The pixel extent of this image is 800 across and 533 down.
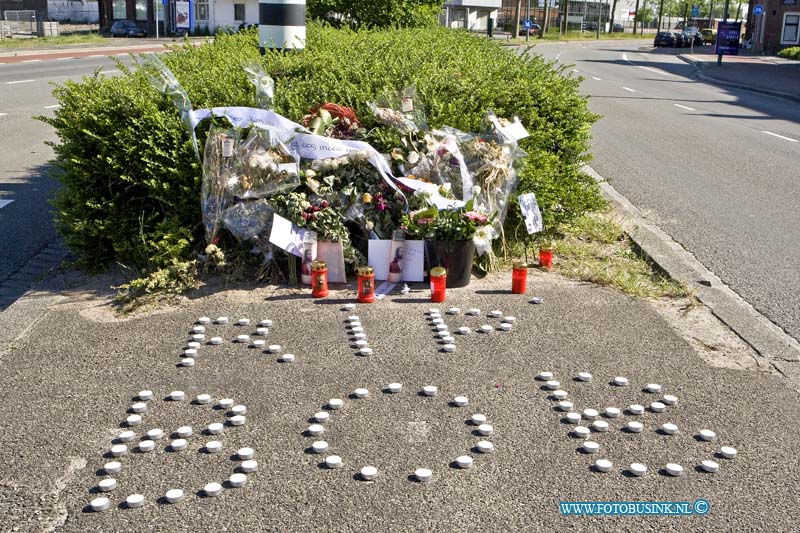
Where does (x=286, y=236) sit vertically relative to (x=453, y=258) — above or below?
above

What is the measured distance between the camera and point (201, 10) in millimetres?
64688

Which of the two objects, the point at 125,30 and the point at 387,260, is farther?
the point at 125,30

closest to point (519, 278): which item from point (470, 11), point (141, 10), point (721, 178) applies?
point (721, 178)

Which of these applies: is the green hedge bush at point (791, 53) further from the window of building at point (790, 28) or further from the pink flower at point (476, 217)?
the pink flower at point (476, 217)

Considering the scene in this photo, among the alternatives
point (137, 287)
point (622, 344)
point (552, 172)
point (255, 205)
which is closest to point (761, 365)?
point (622, 344)

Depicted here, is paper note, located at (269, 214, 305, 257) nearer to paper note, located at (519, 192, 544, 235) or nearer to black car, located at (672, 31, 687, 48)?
paper note, located at (519, 192, 544, 235)

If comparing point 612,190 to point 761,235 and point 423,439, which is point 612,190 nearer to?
point 761,235

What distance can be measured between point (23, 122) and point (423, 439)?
13050 millimetres

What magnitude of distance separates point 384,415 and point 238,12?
66.4 metres

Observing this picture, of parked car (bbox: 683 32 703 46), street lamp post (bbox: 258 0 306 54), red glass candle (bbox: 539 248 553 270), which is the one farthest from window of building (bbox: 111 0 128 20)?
red glass candle (bbox: 539 248 553 270)

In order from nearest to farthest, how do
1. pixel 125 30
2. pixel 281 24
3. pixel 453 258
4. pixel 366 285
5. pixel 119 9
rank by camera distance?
pixel 366 285 < pixel 453 258 < pixel 281 24 < pixel 125 30 < pixel 119 9

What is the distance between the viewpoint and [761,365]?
5012 millimetres

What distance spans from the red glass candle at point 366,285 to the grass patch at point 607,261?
165cm

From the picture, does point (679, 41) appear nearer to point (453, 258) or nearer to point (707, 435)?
point (453, 258)
